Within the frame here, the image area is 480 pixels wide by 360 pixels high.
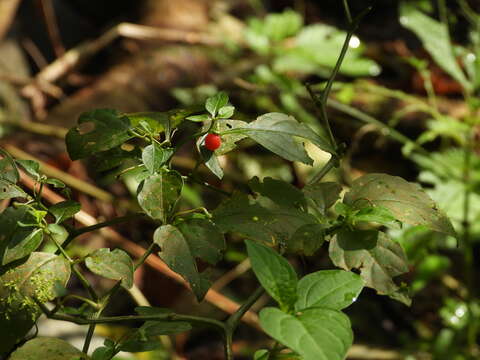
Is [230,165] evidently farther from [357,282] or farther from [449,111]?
[357,282]

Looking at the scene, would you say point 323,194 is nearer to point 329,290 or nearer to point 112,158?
point 329,290

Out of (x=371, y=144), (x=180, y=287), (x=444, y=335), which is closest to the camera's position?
(x=444, y=335)

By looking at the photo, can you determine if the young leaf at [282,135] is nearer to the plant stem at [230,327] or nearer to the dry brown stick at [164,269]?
the plant stem at [230,327]

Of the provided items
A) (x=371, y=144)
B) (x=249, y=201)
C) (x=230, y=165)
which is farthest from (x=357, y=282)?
(x=371, y=144)

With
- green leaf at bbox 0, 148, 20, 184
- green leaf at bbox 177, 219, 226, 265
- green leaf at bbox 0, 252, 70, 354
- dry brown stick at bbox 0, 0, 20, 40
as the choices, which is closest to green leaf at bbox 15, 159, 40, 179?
green leaf at bbox 0, 148, 20, 184

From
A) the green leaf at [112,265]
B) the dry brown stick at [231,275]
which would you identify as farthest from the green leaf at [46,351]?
the dry brown stick at [231,275]

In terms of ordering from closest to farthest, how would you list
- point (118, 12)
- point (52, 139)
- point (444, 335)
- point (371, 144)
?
1. point (444, 335)
2. point (52, 139)
3. point (371, 144)
4. point (118, 12)
